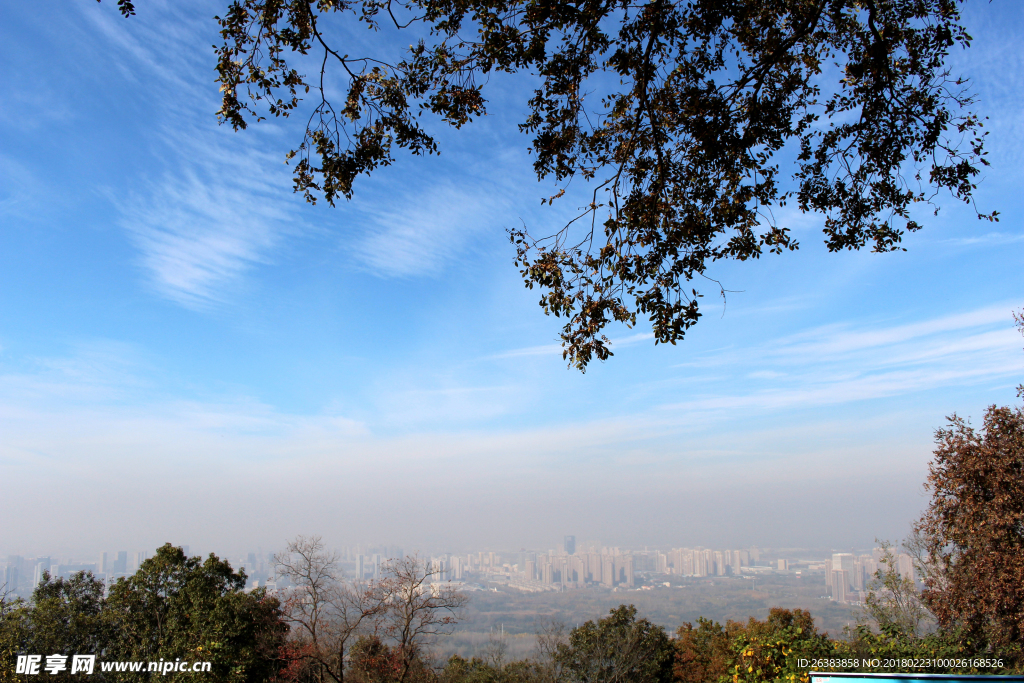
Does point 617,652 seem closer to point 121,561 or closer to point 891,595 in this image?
point 891,595

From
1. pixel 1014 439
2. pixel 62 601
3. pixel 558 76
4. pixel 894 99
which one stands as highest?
pixel 558 76

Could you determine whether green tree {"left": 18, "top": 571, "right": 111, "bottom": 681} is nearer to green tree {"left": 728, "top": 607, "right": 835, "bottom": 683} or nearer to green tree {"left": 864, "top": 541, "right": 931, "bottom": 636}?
green tree {"left": 728, "top": 607, "right": 835, "bottom": 683}

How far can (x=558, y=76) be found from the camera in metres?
5.09

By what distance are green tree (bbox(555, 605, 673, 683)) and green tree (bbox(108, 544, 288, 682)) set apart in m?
9.81

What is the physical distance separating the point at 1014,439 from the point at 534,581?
7357 centimetres

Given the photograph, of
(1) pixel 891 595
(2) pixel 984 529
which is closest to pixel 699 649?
(1) pixel 891 595

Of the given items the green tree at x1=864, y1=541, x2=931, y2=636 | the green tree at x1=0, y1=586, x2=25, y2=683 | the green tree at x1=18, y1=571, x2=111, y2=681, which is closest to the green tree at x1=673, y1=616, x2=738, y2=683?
the green tree at x1=864, y1=541, x2=931, y2=636

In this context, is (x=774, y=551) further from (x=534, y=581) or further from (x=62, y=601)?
(x=62, y=601)

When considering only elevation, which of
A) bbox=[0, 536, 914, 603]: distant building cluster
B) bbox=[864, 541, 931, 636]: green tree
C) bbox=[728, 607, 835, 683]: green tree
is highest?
bbox=[728, 607, 835, 683]: green tree

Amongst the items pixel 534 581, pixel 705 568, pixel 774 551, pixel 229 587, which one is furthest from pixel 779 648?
pixel 774 551

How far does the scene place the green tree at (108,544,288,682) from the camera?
17234mm

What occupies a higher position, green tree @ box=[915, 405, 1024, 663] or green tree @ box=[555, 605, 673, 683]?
green tree @ box=[915, 405, 1024, 663]

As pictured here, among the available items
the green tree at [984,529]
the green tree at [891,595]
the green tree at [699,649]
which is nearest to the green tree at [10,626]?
the green tree at [699,649]

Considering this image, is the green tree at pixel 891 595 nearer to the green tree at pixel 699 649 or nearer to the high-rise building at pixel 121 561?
the green tree at pixel 699 649
